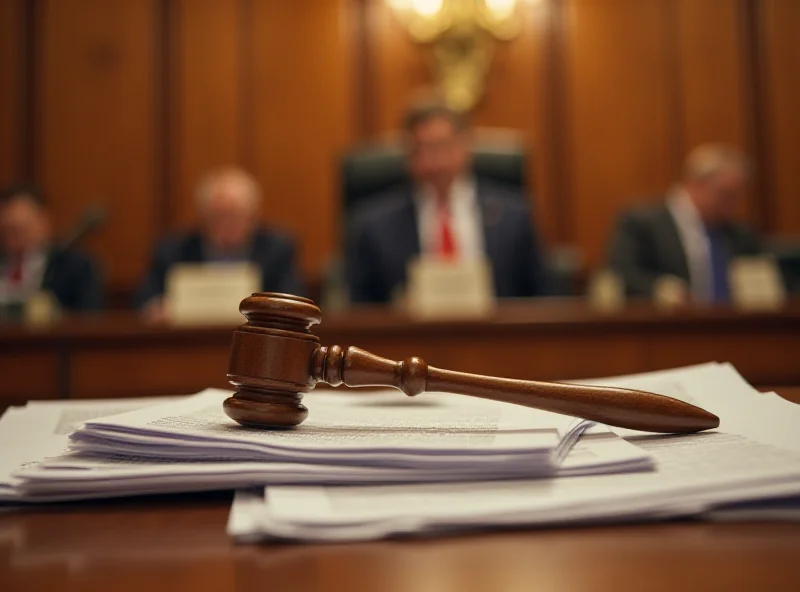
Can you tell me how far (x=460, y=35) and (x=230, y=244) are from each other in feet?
6.14

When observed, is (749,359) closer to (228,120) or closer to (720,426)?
(720,426)

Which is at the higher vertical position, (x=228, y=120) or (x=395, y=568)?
(x=228, y=120)

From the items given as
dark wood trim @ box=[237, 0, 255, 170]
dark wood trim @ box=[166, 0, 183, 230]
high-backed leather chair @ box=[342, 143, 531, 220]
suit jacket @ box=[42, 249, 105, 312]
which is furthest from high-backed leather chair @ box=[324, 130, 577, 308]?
dark wood trim @ box=[166, 0, 183, 230]

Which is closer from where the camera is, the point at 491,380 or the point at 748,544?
the point at 748,544

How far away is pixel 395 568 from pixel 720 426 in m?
0.27

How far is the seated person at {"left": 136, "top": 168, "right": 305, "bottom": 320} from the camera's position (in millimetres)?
2871

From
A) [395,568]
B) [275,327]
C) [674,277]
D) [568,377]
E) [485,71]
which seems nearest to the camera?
[395,568]

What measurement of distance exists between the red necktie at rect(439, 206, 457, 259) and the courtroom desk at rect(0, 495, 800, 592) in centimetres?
229

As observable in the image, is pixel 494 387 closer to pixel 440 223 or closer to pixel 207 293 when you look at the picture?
pixel 207 293

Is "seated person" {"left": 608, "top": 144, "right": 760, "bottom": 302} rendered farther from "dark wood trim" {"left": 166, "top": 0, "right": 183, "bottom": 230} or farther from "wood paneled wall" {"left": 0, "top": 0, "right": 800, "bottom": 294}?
"dark wood trim" {"left": 166, "top": 0, "right": 183, "bottom": 230}

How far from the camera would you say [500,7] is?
4.14 meters

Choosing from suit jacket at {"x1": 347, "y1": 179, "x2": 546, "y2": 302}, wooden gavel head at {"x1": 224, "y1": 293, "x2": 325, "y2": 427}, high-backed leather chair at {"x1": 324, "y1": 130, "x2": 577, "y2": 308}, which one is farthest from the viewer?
high-backed leather chair at {"x1": 324, "y1": 130, "x2": 577, "y2": 308}

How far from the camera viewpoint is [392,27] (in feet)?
13.6

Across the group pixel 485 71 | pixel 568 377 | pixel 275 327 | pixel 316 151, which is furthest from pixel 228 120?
pixel 275 327
